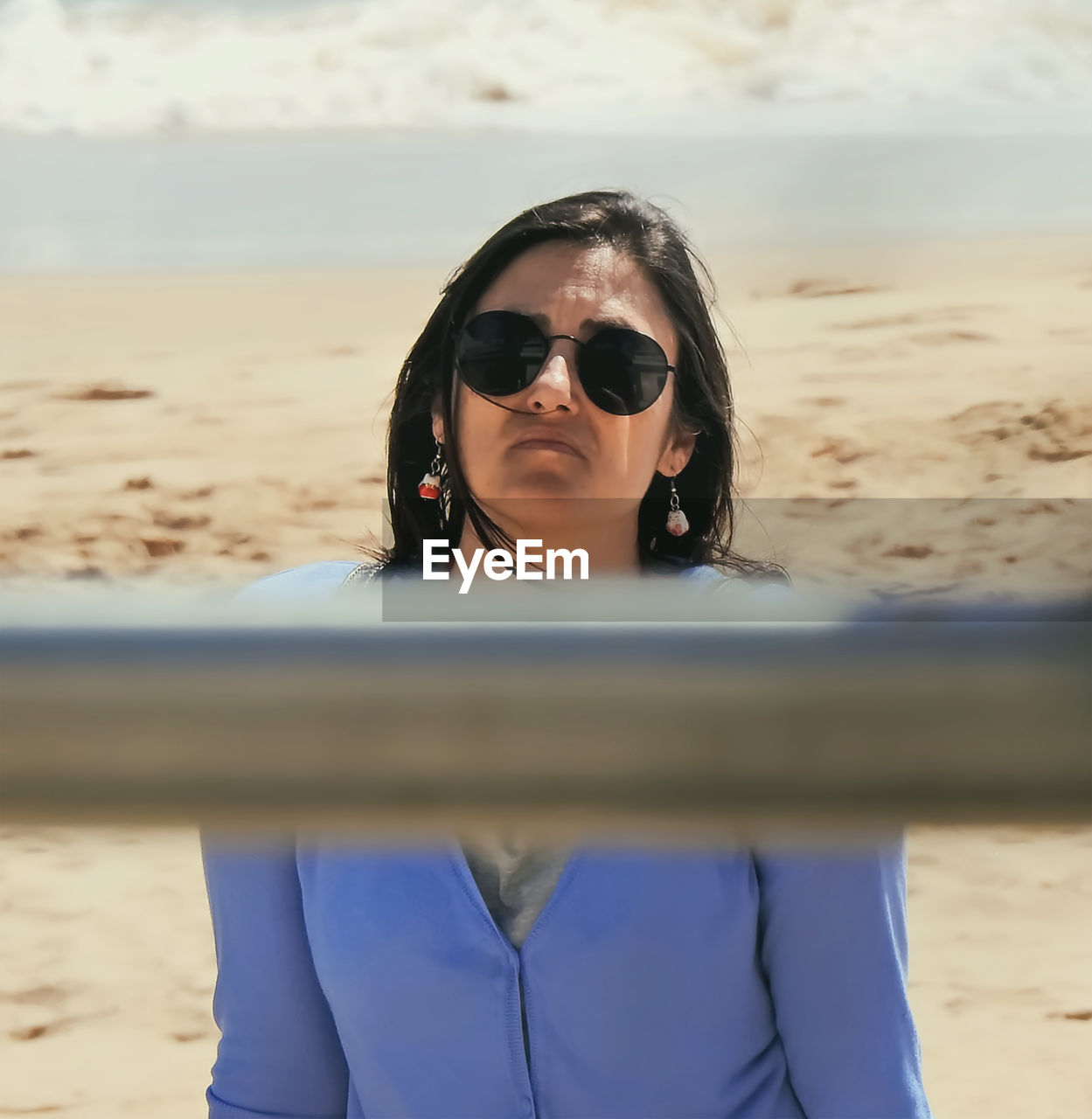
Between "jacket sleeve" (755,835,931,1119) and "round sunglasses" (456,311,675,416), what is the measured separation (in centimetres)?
53

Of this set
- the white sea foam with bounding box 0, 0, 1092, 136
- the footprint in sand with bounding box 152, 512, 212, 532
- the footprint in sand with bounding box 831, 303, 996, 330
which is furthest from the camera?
the white sea foam with bounding box 0, 0, 1092, 136

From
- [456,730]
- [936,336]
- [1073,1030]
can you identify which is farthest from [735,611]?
[936,336]

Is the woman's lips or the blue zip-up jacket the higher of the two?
the woman's lips

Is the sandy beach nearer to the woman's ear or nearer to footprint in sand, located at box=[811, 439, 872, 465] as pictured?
footprint in sand, located at box=[811, 439, 872, 465]

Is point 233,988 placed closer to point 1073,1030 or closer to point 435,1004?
point 435,1004

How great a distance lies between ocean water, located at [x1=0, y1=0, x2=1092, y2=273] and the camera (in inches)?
402

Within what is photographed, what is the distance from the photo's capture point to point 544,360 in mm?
1800

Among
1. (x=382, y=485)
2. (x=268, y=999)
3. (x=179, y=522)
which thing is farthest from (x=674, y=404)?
(x=382, y=485)

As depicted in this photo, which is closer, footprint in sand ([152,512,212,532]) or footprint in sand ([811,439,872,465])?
footprint in sand ([152,512,212,532])

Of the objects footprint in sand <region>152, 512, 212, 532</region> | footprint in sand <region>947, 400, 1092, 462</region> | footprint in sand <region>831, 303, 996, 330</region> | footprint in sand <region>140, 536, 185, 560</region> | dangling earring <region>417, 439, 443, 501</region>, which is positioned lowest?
footprint in sand <region>140, 536, 185, 560</region>

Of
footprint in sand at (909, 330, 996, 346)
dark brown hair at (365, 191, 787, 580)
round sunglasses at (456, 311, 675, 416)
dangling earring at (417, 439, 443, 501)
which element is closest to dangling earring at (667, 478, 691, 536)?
dark brown hair at (365, 191, 787, 580)

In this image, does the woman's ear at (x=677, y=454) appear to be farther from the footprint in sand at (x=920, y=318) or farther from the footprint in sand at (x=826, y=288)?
the footprint in sand at (x=826, y=288)

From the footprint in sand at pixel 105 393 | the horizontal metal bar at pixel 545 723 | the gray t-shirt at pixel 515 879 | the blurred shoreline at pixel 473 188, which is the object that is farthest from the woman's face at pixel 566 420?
the blurred shoreline at pixel 473 188

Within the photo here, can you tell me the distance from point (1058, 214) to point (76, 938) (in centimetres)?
748
